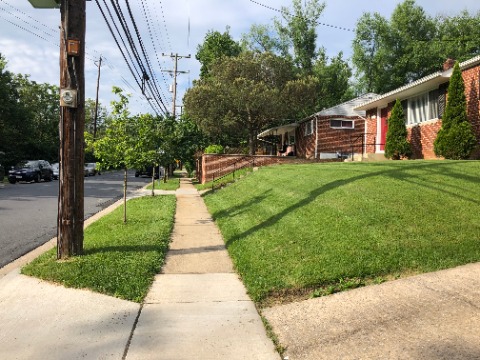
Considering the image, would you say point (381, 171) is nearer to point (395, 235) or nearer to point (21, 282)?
point (395, 235)

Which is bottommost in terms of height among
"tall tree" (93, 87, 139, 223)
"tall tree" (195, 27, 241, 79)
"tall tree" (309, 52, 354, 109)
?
"tall tree" (93, 87, 139, 223)

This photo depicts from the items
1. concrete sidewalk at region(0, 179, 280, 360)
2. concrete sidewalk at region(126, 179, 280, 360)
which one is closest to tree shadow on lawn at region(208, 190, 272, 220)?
concrete sidewalk at region(126, 179, 280, 360)

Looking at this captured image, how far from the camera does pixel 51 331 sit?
161 inches

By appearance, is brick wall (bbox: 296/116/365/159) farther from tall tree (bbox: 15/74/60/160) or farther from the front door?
tall tree (bbox: 15/74/60/160)

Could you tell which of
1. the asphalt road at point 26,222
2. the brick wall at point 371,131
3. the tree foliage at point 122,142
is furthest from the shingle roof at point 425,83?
the asphalt road at point 26,222

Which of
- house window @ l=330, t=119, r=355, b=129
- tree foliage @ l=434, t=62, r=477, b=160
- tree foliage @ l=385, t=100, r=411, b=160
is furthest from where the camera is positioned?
house window @ l=330, t=119, r=355, b=129

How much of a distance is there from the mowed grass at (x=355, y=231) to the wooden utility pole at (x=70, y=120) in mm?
2526

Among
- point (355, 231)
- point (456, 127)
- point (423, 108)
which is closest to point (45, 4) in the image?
point (355, 231)

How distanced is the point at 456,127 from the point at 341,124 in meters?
15.6

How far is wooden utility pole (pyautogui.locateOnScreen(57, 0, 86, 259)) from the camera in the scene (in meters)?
6.34

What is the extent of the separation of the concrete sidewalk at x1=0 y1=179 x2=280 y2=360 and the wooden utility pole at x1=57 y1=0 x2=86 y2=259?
0.95 m

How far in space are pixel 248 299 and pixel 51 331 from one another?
2.05 m

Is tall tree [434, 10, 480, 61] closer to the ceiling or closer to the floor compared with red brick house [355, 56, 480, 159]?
closer to the ceiling

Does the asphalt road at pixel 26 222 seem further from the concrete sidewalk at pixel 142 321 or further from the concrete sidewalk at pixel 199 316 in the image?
the concrete sidewalk at pixel 199 316
